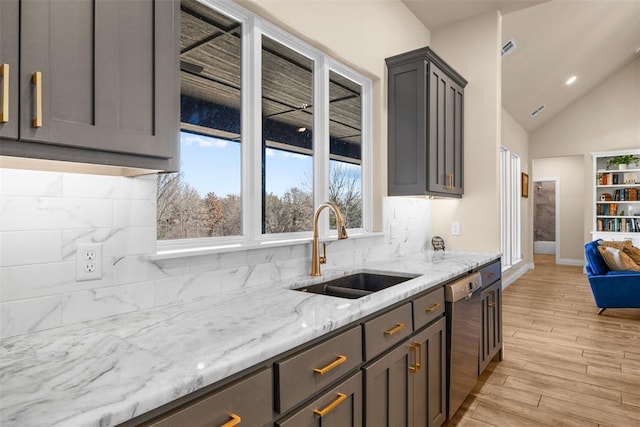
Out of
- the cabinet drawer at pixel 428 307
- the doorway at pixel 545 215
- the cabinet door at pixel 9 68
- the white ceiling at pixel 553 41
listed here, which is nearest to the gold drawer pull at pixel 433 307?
the cabinet drawer at pixel 428 307

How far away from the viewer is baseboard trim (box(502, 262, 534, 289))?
6459mm

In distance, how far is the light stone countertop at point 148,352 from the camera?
733 millimetres

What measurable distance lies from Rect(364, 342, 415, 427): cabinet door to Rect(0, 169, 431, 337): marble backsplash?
2.43 ft

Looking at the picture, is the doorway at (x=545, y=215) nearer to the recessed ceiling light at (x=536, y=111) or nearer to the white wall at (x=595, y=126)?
the white wall at (x=595, y=126)

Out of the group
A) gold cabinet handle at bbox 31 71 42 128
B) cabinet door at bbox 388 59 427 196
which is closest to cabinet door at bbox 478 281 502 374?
cabinet door at bbox 388 59 427 196

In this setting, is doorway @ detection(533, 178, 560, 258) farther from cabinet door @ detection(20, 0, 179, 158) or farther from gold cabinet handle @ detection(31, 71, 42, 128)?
gold cabinet handle @ detection(31, 71, 42, 128)

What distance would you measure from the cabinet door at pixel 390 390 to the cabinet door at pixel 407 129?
146 cm

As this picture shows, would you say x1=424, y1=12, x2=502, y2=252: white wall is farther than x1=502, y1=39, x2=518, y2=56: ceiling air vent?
No

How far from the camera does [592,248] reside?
476 cm

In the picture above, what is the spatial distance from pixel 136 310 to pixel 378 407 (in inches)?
39.4

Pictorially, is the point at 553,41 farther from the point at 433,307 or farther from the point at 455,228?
the point at 433,307

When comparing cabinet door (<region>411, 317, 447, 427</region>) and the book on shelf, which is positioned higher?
the book on shelf

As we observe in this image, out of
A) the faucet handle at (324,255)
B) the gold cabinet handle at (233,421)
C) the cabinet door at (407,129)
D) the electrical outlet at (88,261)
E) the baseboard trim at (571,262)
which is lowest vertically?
the baseboard trim at (571,262)

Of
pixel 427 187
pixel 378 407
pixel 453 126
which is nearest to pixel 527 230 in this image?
pixel 453 126
